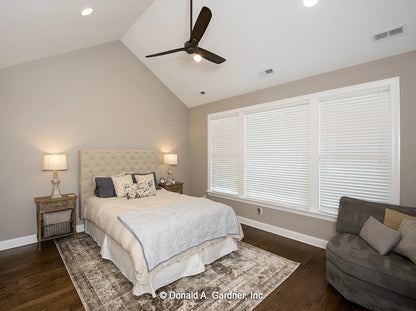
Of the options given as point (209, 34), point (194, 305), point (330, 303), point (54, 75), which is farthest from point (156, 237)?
point (54, 75)

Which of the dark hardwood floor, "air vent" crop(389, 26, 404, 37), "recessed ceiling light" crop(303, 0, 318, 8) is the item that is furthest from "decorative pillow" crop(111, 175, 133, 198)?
"air vent" crop(389, 26, 404, 37)

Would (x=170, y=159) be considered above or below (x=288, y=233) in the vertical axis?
above

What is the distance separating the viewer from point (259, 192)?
407 centimetres

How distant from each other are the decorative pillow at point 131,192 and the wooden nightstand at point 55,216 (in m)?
0.83

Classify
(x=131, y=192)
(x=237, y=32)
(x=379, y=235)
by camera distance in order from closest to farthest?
(x=379, y=235), (x=237, y=32), (x=131, y=192)

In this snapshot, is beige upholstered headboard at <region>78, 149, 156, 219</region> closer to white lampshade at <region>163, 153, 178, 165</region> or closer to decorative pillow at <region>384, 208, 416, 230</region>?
white lampshade at <region>163, 153, 178, 165</region>

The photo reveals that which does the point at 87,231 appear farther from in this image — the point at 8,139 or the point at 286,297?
the point at 286,297

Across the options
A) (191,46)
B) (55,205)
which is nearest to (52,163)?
(55,205)

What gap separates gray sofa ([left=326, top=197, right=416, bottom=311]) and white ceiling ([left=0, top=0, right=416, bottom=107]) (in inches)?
83.7

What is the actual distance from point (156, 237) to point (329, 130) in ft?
9.39

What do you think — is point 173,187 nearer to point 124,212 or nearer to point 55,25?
point 124,212

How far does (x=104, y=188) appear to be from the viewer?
11.7 ft

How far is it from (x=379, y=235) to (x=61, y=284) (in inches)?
137

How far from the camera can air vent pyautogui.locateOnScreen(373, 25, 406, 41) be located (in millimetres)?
2354
